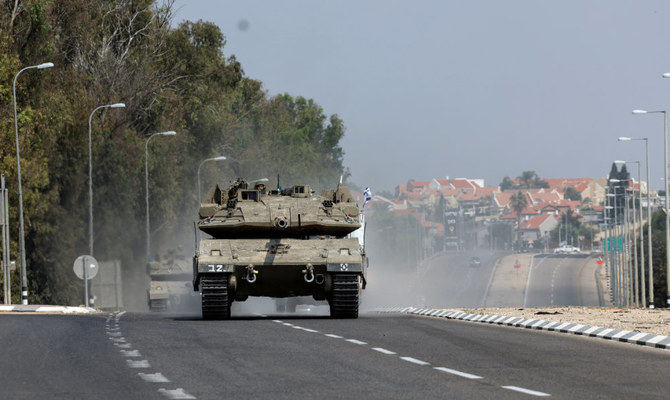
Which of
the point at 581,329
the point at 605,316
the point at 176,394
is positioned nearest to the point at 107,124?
the point at 605,316

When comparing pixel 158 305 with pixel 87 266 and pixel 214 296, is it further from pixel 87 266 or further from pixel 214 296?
pixel 214 296

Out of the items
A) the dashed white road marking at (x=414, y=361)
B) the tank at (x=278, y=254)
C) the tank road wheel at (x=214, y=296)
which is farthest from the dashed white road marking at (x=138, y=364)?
the tank road wheel at (x=214, y=296)

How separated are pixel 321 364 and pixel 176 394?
4.17 m

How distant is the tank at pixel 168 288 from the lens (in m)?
60.2

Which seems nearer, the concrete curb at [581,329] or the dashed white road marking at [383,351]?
the dashed white road marking at [383,351]

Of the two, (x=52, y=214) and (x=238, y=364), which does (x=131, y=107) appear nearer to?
(x=52, y=214)

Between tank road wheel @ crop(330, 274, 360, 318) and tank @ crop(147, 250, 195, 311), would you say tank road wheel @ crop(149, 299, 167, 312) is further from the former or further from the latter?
tank road wheel @ crop(330, 274, 360, 318)

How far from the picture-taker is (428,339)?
23000 mm

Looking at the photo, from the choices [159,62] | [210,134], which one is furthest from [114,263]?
[210,134]

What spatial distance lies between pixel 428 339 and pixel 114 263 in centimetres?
4972

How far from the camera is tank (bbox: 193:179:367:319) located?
104 feet

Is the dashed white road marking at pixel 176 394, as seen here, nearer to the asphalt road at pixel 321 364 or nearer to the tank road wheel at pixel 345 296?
the asphalt road at pixel 321 364

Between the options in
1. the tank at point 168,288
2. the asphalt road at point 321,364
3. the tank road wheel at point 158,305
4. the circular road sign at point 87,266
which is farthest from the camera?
the tank at point 168,288

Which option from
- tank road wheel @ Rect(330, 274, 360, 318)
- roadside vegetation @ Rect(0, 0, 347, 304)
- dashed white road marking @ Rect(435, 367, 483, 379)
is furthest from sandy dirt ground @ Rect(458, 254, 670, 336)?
roadside vegetation @ Rect(0, 0, 347, 304)
